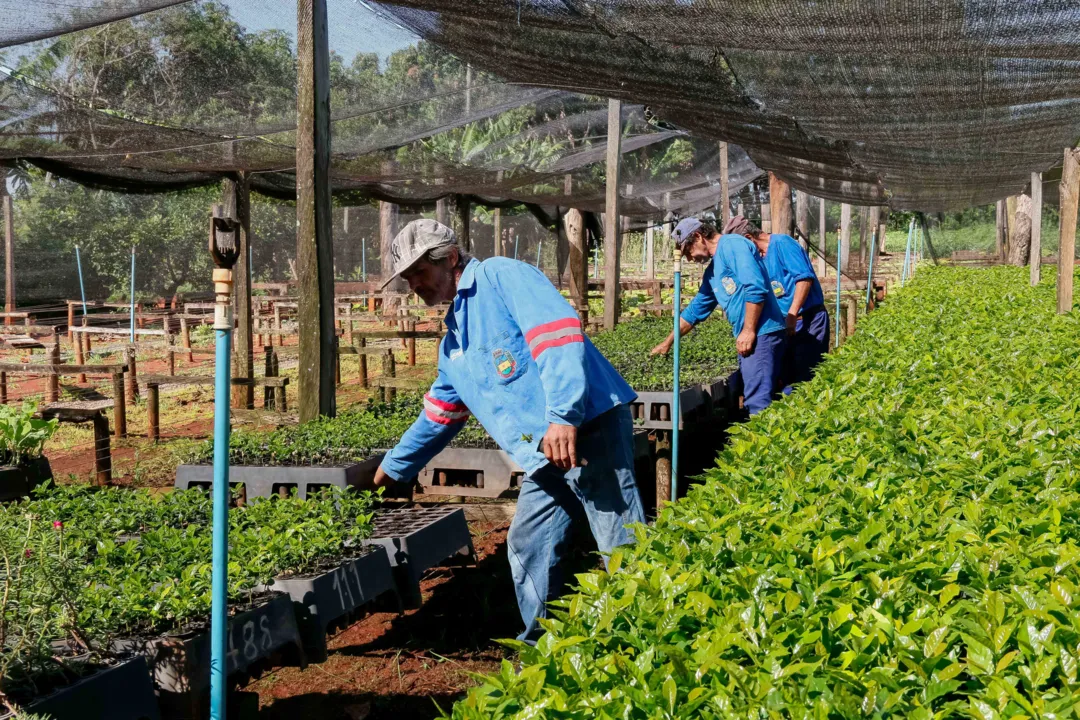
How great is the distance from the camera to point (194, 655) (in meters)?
3.39

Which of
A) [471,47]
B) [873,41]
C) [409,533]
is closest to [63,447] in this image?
[471,47]

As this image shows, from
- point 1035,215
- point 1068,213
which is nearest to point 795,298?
point 1068,213

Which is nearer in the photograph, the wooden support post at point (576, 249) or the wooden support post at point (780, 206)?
the wooden support post at point (780, 206)

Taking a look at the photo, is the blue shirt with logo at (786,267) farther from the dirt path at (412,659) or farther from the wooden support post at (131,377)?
the wooden support post at (131,377)

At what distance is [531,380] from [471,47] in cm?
401

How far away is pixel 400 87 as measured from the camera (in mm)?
9727

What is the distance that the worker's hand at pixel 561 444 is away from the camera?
11.9 ft

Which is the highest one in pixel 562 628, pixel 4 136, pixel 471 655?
pixel 4 136

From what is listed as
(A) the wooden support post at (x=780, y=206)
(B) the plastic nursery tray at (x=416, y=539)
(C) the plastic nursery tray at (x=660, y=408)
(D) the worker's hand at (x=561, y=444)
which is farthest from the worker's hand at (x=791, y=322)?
(A) the wooden support post at (x=780, y=206)

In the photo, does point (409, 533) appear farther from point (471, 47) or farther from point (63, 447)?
point (63, 447)

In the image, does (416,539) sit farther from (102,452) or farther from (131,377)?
(131,377)

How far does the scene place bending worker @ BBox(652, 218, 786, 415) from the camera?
7.30m

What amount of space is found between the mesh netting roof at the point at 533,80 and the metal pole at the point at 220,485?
3432mm

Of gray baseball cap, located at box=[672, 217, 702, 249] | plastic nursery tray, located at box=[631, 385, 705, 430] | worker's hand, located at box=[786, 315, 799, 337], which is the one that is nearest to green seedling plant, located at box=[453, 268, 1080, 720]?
gray baseball cap, located at box=[672, 217, 702, 249]
